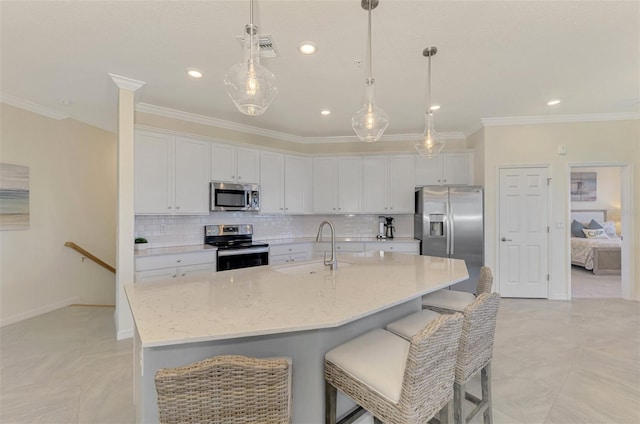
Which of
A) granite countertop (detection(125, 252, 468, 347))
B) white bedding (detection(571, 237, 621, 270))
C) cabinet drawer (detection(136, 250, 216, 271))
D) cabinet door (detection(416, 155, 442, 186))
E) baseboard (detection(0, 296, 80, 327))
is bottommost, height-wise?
baseboard (detection(0, 296, 80, 327))

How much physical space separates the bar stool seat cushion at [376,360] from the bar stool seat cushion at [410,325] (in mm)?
138

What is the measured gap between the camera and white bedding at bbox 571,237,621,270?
Result: 19.8ft

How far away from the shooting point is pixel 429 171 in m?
4.93

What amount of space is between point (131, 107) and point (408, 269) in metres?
3.29

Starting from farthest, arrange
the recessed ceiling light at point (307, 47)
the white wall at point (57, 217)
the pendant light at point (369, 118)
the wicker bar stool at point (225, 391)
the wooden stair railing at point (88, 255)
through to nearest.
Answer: the wooden stair railing at point (88, 255)
the white wall at point (57, 217)
the recessed ceiling light at point (307, 47)
the pendant light at point (369, 118)
the wicker bar stool at point (225, 391)

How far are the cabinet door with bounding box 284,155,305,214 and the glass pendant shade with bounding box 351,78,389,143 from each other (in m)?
2.69

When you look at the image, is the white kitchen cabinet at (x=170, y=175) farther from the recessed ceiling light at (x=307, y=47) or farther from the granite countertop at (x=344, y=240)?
the recessed ceiling light at (x=307, y=47)

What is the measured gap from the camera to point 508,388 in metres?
2.25

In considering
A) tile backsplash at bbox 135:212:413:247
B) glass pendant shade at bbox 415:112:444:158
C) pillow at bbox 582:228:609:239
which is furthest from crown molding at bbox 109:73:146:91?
pillow at bbox 582:228:609:239

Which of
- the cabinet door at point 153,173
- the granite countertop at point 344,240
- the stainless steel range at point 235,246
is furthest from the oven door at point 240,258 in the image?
the cabinet door at point 153,173

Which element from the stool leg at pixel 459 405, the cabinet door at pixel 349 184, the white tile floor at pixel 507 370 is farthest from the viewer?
the cabinet door at pixel 349 184

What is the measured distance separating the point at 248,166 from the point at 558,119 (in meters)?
4.65

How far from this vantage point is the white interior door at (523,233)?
14.4 feet

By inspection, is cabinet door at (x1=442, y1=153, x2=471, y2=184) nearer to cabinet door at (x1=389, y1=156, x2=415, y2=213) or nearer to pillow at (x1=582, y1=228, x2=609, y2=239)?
cabinet door at (x1=389, y1=156, x2=415, y2=213)
